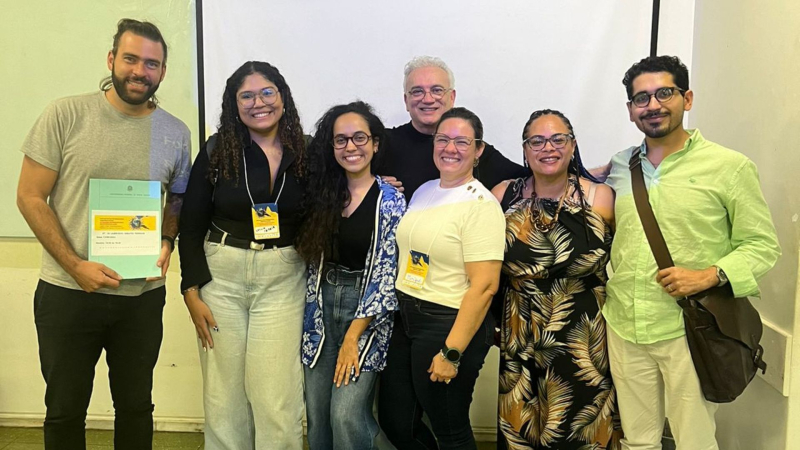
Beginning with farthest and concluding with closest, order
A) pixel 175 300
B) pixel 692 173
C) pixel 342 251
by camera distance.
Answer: pixel 175 300 → pixel 342 251 → pixel 692 173

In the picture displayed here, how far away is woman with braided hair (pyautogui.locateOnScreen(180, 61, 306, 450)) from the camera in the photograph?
1.94 metres

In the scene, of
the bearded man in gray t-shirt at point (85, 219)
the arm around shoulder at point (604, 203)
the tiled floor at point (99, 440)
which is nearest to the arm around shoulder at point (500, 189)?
the arm around shoulder at point (604, 203)

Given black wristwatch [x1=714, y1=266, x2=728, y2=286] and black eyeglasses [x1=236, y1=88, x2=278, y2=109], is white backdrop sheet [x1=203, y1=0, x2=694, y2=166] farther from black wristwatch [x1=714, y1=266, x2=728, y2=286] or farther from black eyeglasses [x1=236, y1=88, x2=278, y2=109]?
black wristwatch [x1=714, y1=266, x2=728, y2=286]

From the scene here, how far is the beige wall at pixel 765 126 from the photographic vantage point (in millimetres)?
1915

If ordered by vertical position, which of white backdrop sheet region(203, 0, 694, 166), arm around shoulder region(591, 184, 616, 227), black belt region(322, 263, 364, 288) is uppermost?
white backdrop sheet region(203, 0, 694, 166)

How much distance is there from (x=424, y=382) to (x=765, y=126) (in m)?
1.72

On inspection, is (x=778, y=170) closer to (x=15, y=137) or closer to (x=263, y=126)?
(x=263, y=126)

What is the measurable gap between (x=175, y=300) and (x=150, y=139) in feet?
4.26

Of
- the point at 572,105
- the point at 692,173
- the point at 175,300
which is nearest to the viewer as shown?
the point at 692,173

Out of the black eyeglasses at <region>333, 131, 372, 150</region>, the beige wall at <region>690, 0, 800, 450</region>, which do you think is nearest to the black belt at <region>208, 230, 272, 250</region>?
the black eyeglasses at <region>333, 131, 372, 150</region>

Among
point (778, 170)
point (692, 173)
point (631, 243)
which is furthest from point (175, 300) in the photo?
point (778, 170)

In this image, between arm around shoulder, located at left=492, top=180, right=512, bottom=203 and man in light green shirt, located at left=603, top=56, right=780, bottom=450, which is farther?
arm around shoulder, located at left=492, top=180, right=512, bottom=203

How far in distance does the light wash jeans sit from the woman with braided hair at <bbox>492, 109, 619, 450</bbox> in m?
0.83

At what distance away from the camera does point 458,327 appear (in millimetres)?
1770
